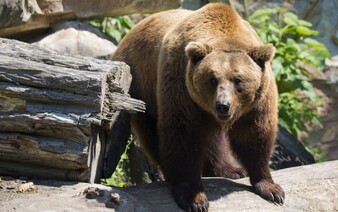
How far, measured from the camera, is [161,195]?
17.8 feet

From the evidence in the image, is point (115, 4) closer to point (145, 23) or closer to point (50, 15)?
point (50, 15)

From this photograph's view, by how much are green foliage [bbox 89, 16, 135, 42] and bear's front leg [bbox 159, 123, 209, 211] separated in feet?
11.3

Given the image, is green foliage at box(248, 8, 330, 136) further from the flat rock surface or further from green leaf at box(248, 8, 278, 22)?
the flat rock surface

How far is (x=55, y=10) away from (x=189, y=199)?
349 centimetres

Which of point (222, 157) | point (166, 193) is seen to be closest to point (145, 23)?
point (222, 157)

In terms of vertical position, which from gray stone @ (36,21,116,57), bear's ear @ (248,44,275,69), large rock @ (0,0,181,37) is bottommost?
gray stone @ (36,21,116,57)

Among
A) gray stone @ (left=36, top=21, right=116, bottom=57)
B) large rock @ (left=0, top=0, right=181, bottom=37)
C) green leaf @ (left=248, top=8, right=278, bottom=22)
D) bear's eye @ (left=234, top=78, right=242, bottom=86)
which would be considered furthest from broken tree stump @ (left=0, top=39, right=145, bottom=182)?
green leaf @ (left=248, top=8, right=278, bottom=22)

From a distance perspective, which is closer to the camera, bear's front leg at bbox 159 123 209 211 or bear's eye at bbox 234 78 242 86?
bear's eye at bbox 234 78 242 86

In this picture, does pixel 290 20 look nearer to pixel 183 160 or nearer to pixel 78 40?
pixel 78 40

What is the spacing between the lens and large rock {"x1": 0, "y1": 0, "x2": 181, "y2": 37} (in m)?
7.09

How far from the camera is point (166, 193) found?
5461 millimetres

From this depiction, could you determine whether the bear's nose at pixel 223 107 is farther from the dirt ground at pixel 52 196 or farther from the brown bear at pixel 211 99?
the dirt ground at pixel 52 196

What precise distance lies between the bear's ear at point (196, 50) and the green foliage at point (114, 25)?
11.4 feet

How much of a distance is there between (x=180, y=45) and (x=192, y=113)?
0.62m
